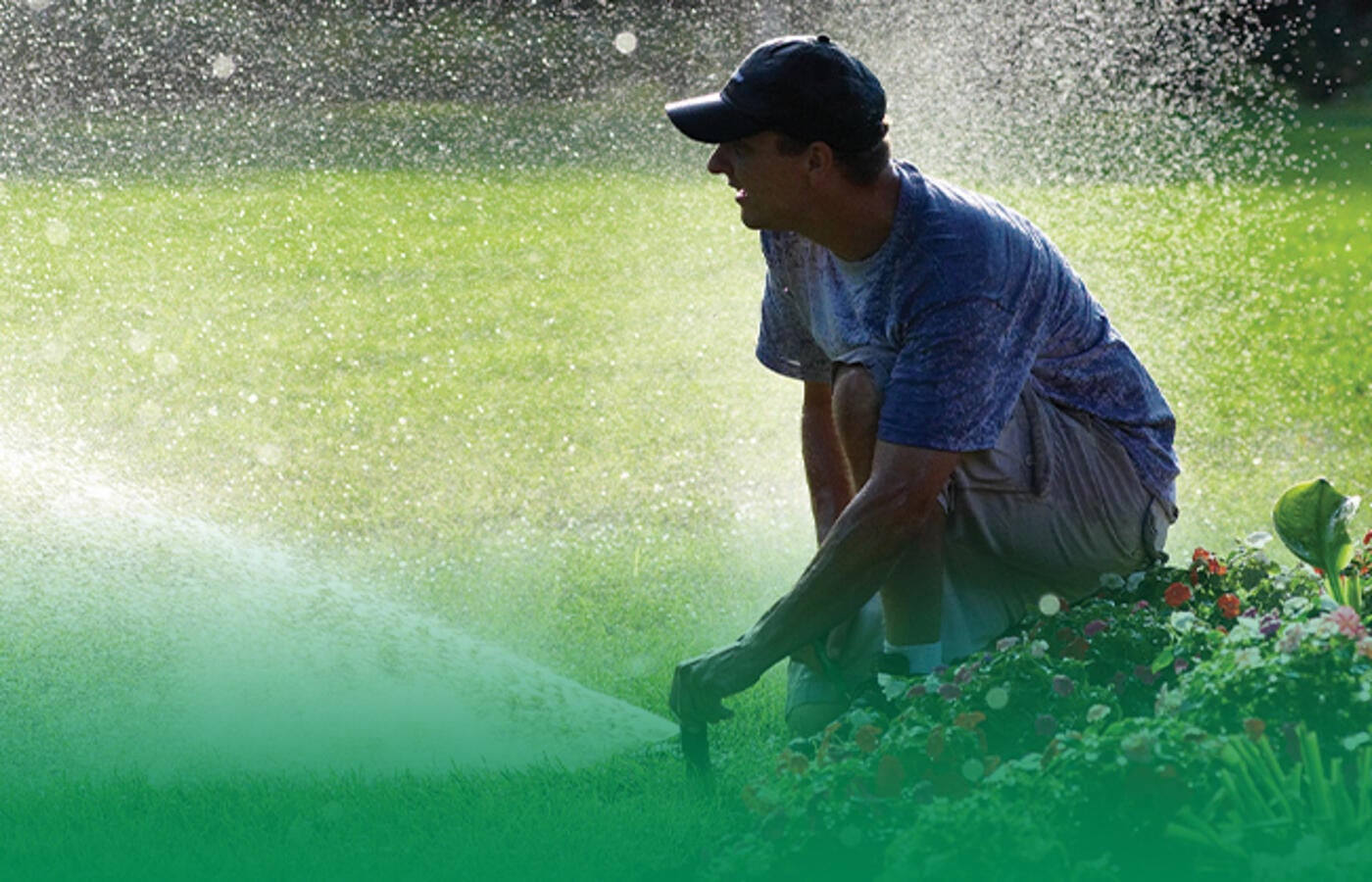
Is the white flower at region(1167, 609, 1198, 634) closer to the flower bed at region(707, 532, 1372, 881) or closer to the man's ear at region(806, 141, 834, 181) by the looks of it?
the flower bed at region(707, 532, 1372, 881)

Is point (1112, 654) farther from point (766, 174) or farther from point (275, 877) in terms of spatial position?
point (275, 877)

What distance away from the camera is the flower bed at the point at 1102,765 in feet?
6.42

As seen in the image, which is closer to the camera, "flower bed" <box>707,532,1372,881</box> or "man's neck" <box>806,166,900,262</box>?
"flower bed" <box>707,532,1372,881</box>

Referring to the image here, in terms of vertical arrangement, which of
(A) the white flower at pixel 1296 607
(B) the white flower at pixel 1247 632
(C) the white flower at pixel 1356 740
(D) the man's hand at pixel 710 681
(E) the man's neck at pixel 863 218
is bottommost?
(C) the white flower at pixel 1356 740

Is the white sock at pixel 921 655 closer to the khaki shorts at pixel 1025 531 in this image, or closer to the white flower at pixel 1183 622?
the khaki shorts at pixel 1025 531

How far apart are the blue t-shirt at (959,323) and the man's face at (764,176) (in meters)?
0.16

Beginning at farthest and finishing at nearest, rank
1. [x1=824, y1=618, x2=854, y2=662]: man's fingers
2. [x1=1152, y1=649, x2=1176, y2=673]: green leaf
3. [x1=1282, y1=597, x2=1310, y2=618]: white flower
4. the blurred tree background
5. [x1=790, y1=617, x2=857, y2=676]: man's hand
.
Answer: the blurred tree background, [x1=824, y1=618, x2=854, y2=662]: man's fingers, [x1=790, y1=617, x2=857, y2=676]: man's hand, [x1=1282, y1=597, x2=1310, y2=618]: white flower, [x1=1152, y1=649, x2=1176, y2=673]: green leaf

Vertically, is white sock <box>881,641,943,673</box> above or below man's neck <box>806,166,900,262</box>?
below

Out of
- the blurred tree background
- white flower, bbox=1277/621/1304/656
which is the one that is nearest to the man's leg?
white flower, bbox=1277/621/1304/656

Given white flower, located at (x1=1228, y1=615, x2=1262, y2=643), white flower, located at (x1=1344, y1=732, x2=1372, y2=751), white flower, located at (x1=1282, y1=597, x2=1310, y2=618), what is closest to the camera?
white flower, located at (x1=1344, y1=732, x2=1372, y2=751)

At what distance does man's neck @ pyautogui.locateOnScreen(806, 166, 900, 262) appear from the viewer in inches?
108

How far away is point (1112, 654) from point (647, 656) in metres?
1.51

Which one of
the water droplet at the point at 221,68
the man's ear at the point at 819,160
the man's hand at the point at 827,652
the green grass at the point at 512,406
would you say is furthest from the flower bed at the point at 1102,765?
the water droplet at the point at 221,68

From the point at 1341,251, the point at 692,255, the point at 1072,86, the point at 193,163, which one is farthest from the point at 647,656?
the point at 1072,86
